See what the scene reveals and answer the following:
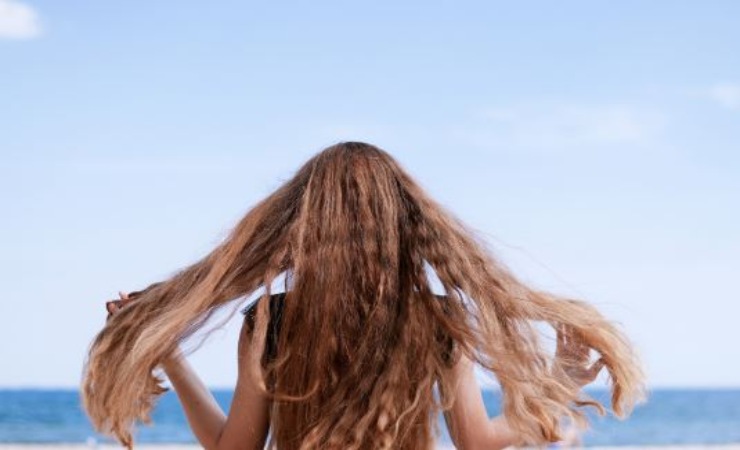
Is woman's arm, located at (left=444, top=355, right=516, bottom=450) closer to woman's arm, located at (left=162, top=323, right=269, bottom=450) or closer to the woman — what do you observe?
the woman

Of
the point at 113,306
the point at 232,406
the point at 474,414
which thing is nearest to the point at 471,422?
the point at 474,414

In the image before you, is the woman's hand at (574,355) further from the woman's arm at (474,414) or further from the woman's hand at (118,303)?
the woman's hand at (118,303)

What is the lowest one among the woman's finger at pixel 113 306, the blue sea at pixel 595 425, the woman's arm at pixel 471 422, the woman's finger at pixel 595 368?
the blue sea at pixel 595 425

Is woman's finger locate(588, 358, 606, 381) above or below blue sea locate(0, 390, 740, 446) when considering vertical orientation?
above

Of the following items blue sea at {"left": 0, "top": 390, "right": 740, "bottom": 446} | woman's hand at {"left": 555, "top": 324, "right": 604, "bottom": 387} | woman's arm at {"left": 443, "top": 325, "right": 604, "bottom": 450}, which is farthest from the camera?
blue sea at {"left": 0, "top": 390, "right": 740, "bottom": 446}

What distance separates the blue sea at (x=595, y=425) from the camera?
110 ft

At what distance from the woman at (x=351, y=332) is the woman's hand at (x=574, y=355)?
0.5 inches

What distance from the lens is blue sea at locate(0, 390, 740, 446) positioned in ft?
110

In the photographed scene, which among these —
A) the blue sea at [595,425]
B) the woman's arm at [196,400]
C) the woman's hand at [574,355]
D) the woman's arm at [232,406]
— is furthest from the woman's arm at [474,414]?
the blue sea at [595,425]

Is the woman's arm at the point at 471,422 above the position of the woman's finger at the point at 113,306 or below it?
below

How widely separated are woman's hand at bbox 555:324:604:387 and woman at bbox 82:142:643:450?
0.01 meters

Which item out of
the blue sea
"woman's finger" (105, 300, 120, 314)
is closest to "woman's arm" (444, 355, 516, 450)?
"woman's finger" (105, 300, 120, 314)

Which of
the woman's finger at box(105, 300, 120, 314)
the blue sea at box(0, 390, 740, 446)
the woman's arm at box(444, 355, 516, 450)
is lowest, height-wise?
the blue sea at box(0, 390, 740, 446)

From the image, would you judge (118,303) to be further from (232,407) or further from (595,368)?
(595,368)
